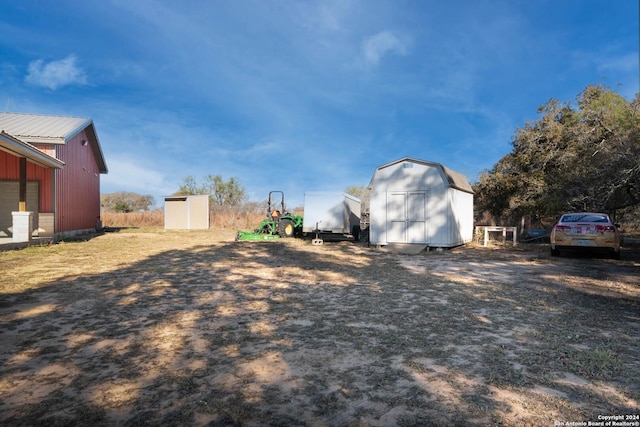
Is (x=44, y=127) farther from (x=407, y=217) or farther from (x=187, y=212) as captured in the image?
(x=407, y=217)

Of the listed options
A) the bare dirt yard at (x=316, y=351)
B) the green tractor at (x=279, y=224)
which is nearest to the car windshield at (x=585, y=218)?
the bare dirt yard at (x=316, y=351)

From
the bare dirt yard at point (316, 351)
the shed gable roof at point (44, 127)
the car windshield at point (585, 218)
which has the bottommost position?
the bare dirt yard at point (316, 351)

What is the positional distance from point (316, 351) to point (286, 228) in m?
16.8

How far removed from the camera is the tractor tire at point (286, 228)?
798 inches

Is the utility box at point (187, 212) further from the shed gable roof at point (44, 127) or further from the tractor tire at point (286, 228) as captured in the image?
the tractor tire at point (286, 228)

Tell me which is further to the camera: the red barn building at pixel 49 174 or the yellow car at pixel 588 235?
the red barn building at pixel 49 174

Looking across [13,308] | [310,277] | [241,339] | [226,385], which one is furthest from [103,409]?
[310,277]

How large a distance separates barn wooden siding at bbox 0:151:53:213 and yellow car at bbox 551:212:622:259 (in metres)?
20.6

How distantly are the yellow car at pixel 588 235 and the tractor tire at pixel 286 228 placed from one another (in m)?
12.6

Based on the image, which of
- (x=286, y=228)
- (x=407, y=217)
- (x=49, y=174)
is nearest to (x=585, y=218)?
(x=407, y=217)

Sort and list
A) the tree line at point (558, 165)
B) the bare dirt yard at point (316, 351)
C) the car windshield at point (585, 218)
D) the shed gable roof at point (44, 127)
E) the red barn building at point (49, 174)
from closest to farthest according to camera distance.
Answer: the bare dirt yard at point (316, 351) → the car windshield at point (585, 218) → the tree line at point (558, 165) → the red barn building at point (49, 174) → the shed gable roof at point (44, 127)

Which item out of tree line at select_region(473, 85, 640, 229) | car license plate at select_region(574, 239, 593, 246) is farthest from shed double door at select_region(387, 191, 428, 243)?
tree line at select_region(473, 85, 640, 229)

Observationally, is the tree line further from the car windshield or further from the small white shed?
the small white shed

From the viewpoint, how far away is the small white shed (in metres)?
14.3
